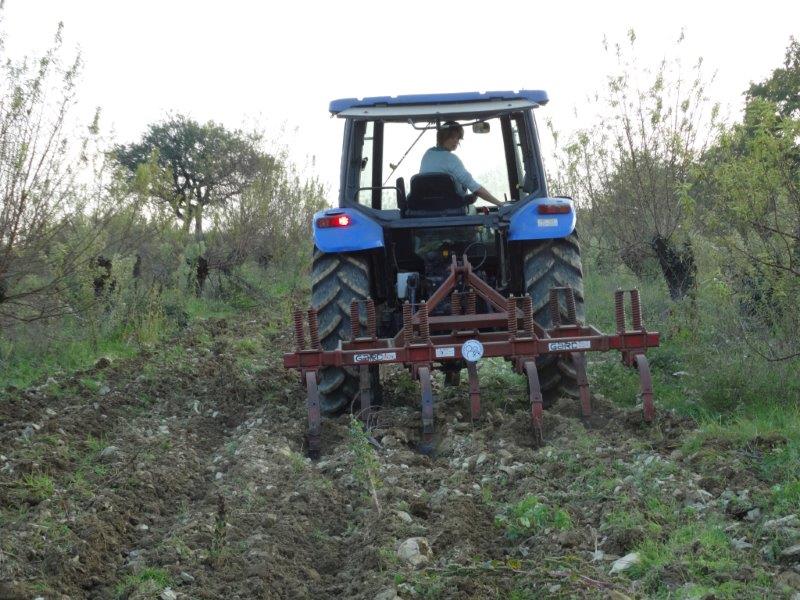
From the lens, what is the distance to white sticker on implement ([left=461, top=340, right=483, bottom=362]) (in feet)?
19.2

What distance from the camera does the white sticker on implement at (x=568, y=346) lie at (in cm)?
594

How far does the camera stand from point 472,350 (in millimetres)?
5875

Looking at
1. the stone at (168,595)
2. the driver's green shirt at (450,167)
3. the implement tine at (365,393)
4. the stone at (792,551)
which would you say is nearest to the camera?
the stone at (792,551)

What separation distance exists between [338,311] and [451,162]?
1.29 meters

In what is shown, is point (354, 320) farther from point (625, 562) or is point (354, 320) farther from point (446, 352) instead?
point (625, 562)

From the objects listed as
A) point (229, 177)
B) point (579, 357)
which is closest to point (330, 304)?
point (579, 357)

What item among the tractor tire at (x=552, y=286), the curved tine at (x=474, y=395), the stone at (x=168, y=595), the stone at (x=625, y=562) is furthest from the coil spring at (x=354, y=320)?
the stone at (x=625, y=562)

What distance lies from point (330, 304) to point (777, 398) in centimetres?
294

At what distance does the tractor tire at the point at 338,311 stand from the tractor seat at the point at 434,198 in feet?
1.72

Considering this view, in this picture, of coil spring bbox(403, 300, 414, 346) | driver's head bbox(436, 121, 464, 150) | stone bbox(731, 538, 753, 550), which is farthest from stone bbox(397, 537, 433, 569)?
driver's head bbox(436, 121, 464, 150)

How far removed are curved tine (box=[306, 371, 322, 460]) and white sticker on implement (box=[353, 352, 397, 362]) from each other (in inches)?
11.9

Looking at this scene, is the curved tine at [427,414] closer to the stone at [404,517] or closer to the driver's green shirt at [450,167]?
the stone at [404,517]

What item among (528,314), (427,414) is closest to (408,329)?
(427,414)

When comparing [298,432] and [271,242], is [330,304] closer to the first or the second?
[298,432]
